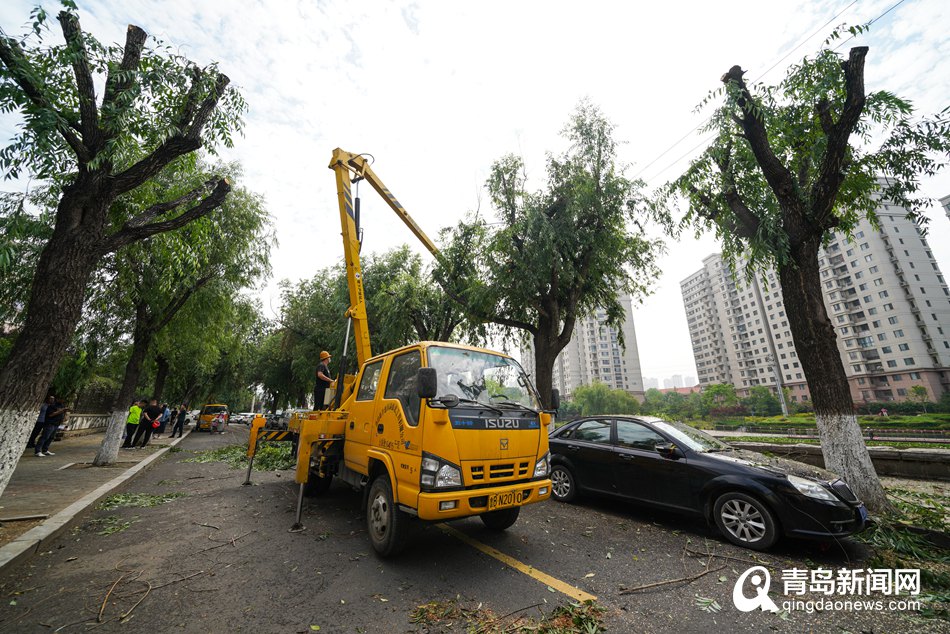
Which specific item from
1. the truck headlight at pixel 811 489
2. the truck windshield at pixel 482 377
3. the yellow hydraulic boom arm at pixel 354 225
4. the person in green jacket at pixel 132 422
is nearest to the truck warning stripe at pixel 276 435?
the yellow hydraulic boom arm at pixel 354 225

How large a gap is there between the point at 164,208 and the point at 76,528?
482 cm

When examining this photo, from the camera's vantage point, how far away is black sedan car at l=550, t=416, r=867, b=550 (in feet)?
14.9

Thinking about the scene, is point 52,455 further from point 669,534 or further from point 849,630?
point 849,630

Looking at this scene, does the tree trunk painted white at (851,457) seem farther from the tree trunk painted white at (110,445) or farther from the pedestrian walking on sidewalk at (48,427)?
the pedestrian walking on sidewalk at (48,427)

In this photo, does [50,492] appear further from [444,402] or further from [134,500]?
[444,402]

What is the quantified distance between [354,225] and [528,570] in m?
7.34

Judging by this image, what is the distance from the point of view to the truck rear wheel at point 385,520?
414 centimetres

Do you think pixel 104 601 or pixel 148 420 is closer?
pixel 104 601

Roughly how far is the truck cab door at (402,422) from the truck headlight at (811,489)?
15.4 ft

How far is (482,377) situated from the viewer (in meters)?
5.14

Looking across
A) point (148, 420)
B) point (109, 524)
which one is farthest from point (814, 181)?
point (148, 420)

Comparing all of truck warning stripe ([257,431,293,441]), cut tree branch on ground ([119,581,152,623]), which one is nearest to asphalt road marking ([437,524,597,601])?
cut tree branch on ground ([119,581,152,623])

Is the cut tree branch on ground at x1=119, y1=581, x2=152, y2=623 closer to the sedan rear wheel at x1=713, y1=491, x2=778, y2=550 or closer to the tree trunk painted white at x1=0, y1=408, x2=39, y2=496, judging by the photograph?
the tree trunk painted white at x1=0, y1=408, x2=39, y2=496

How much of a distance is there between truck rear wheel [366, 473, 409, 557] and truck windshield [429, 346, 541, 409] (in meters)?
1.38
